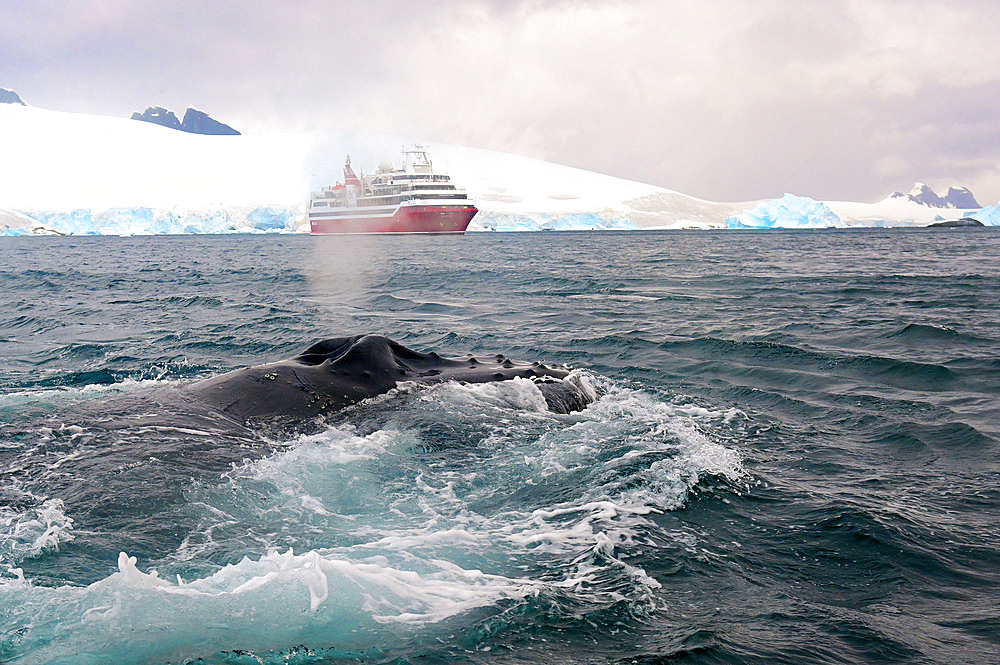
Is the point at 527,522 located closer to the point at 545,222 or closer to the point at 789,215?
the point at 789,215

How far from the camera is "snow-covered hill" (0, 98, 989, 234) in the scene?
342 feet

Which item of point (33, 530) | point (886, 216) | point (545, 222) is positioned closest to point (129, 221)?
point (545, 222)

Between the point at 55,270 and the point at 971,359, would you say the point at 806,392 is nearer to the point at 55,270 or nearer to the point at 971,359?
the point at 971,359

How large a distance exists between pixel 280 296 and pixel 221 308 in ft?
10.7

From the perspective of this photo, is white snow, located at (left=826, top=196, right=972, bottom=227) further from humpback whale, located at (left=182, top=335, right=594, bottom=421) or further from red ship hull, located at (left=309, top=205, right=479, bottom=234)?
humpback whale, located at (left=182, top=335, right=594, bottom=421)

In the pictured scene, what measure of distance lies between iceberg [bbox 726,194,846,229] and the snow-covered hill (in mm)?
184

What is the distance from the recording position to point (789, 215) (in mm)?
107562

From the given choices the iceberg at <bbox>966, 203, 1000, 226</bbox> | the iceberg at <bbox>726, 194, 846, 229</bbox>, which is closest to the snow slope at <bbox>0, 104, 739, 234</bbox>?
the iceberg at <bbox>726, 194, 846, 229</bbox>

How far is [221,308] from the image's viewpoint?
19.2 m

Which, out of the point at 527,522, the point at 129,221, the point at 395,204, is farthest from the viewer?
the point at 129,221

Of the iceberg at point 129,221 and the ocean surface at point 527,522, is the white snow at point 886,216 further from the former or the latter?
the ocean surface at point 527,522

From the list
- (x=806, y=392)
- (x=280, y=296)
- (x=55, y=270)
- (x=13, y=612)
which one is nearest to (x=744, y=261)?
(x=280, y=296)

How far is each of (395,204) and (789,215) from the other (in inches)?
2151

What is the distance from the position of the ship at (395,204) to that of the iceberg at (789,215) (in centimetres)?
4245
